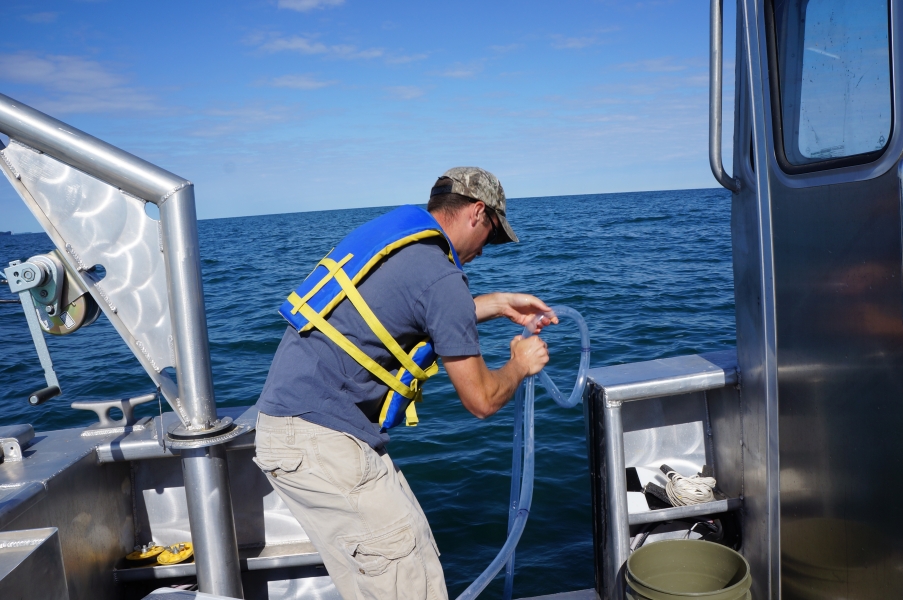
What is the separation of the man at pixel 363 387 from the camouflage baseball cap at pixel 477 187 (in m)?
0.16

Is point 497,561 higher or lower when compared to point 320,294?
lower

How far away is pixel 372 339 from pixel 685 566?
1.63 metres

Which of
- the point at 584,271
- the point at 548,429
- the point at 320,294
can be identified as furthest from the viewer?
the point at 584,271

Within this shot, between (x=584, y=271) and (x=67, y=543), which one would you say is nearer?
(x=67, y=543)

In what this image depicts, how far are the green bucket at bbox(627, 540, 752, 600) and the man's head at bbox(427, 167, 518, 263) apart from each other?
55.2 inches

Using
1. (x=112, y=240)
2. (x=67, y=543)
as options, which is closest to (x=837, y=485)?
(x=112, y=240)

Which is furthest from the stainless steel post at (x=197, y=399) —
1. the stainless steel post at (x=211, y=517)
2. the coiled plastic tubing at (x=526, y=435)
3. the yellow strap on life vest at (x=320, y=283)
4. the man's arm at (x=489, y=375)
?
the coiled plastic tubing at (x=526, y=435)

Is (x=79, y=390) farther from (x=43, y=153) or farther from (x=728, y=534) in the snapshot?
(x=728, y=534)

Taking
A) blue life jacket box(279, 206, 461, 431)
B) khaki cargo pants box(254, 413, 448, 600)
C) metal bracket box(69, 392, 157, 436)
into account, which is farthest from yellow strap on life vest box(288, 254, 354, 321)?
metal bracket box(69, 392, 157, 436)

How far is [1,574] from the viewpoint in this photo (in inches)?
48.5

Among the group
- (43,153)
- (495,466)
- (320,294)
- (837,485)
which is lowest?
(495,466)

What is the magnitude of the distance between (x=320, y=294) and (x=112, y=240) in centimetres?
88

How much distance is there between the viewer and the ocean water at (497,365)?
5.38 m

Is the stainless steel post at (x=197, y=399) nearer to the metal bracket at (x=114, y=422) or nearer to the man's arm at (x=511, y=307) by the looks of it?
the metal bracket at (x=114, y=422)
